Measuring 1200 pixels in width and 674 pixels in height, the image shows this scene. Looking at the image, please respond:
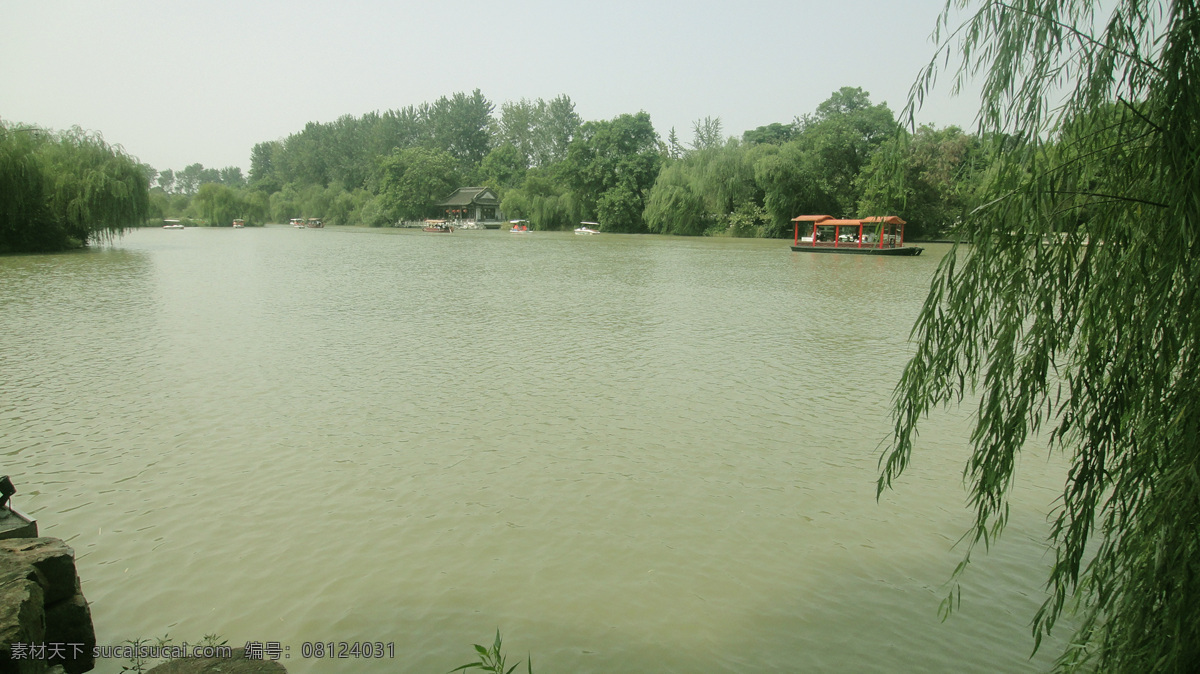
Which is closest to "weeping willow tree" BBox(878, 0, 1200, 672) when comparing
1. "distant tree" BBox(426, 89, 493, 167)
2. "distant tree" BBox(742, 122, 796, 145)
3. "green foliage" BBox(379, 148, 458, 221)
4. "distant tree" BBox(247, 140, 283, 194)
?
"distant tree" BBox(742, 122, 796, 145)

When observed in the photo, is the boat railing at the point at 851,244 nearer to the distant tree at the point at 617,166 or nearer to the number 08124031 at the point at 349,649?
the distant tree at the point at 617,166

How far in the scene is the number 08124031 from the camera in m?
4.18

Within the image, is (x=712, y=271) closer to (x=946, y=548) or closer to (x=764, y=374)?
(x=764, y=374)

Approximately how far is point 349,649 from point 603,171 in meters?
68.2

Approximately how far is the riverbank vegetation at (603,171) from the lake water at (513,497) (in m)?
15.7

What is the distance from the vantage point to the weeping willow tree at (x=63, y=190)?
1233 inches

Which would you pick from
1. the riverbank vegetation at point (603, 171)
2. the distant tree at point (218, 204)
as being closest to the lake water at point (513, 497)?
the riverbank vegetation at point (603, 171)

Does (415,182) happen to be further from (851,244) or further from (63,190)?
(851,244)

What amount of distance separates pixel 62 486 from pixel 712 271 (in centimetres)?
2474

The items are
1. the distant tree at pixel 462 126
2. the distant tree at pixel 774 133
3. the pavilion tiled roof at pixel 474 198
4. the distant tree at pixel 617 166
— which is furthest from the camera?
the distant tree at pixel 462 126

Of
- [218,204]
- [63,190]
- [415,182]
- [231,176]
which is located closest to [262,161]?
[231,176]

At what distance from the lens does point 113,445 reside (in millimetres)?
7379

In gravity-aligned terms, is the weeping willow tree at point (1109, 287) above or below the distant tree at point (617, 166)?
below

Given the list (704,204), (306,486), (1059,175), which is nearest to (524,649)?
(306,486)
